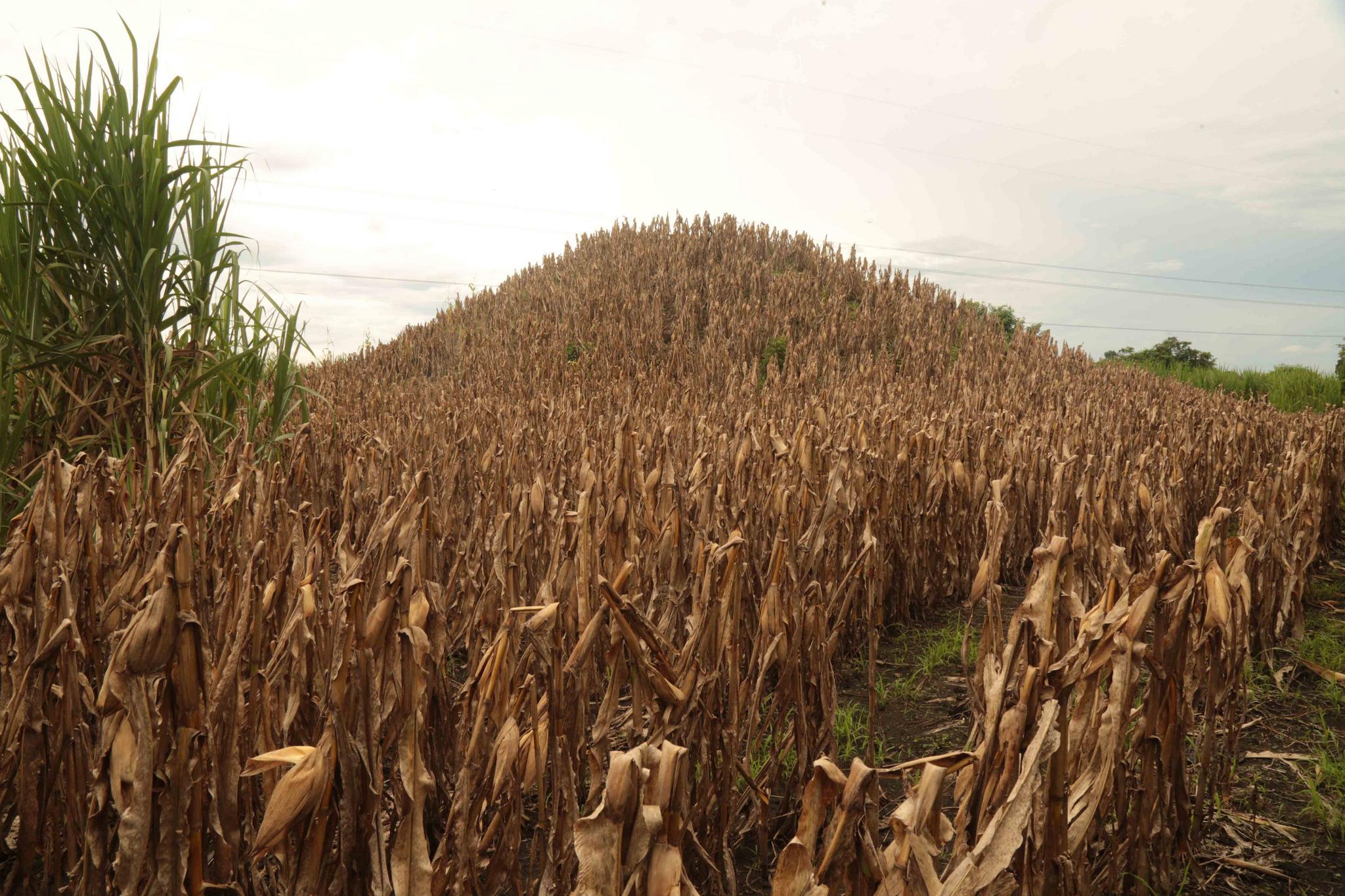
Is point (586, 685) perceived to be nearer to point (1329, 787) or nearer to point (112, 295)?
point (1329, 787)

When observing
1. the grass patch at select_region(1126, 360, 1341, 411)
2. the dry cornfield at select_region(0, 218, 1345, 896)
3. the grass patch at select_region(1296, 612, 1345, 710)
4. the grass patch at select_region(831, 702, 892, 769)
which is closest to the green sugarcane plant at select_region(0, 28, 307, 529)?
the dry cornfield at select_region(0, 218, 1345, 896)

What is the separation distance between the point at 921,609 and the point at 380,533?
118 inches

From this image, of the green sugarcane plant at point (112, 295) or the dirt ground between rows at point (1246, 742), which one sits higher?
the green sugarcane plant at point (112, 295)

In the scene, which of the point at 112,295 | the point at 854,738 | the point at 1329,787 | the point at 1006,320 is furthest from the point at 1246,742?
the point at 1006,320

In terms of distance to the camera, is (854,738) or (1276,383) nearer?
(854,738)

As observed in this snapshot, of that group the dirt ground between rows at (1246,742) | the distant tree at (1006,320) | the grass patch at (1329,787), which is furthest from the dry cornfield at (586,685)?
→ the distant tree at (1006,320)

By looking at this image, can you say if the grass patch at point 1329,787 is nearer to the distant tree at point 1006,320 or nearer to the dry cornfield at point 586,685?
the dry cornfield at point 586,685

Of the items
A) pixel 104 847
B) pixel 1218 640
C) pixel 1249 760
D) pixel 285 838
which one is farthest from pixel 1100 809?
pixel 104 847

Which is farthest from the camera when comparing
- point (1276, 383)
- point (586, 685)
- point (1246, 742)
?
point (1276, 383)

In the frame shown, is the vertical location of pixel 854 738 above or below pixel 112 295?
below

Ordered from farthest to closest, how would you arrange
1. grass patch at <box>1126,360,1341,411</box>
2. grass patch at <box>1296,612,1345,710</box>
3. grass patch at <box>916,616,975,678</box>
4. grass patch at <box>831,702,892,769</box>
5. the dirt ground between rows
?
grass patch at <box>1126,360,1341,411</box>
grass patch at <box>916,616,975,678</box>
grass patch at <box>1296,612,1345,710</box>
grass patch at <box>831,702,892,769</box>
the dirt ground between rows

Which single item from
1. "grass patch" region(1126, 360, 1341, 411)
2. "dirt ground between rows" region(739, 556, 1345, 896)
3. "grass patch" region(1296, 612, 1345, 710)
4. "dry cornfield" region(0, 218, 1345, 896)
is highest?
"grass patch" region(1126, 360, 1341, 411)

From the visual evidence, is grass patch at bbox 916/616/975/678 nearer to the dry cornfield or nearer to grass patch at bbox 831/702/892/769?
the dry cornfield

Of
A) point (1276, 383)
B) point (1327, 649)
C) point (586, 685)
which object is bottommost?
point (1327, 649)
